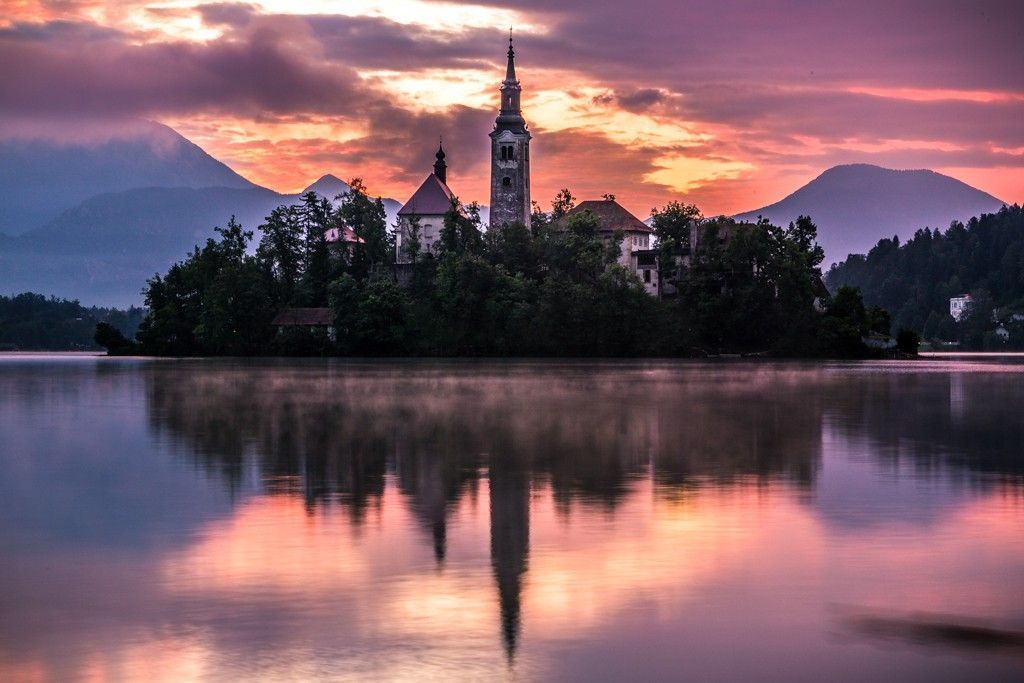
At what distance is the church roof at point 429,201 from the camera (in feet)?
584

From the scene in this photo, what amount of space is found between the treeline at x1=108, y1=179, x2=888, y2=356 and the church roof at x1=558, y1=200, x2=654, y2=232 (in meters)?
4.62

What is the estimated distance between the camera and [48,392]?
→ 65875 millimetres

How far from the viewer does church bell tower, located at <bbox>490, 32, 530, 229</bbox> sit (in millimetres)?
167125

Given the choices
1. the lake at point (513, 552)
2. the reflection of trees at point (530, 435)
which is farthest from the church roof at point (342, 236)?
the lake at point (513, 552)

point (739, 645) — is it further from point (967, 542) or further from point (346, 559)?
point (967, 542)

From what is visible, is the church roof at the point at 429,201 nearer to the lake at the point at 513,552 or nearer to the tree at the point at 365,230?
the tree at the point at 365,230

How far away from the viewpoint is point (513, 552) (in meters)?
17.7

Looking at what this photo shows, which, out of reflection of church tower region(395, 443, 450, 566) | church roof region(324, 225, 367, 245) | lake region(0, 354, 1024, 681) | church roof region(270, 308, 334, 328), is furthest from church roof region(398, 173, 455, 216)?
reflection of church tower region(395, 443, 450, 566)

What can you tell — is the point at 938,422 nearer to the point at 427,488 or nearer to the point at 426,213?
the point at 427,488

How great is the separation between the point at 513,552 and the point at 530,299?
119 metres

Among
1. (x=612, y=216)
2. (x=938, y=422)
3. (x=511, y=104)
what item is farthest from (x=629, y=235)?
(x=938, y=422)

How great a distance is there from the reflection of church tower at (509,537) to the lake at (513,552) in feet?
0.22

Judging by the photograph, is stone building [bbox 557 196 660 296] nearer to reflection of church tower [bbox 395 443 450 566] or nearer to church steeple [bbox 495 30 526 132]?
church steeple [bbox 495 30 526 132]

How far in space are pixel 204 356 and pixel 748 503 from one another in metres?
137
